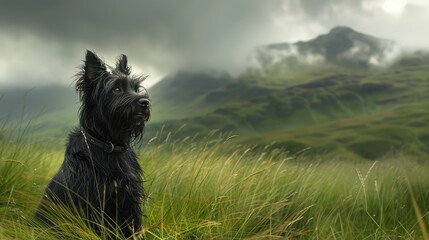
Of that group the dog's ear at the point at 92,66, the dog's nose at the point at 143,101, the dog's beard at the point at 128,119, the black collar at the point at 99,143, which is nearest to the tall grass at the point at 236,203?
the black collar at the point at 99,143

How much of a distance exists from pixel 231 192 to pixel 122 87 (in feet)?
6.88

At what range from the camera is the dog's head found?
411cm

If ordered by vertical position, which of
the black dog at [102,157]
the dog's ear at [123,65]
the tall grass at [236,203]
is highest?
Result: the dog's ear at [123,65]

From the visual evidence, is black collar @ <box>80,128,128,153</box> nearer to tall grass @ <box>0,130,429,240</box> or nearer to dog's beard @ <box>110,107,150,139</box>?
dog's beard @ <box>110,107,150,139</box>

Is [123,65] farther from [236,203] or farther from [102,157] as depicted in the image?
[236,203]

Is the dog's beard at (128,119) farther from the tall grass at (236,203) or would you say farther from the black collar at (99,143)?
the tall grass at (236,203)

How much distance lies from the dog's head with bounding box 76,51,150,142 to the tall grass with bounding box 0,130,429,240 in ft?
2.88

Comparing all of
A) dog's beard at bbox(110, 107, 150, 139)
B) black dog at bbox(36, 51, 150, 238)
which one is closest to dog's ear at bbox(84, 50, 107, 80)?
black dog at bbox(36, 51, 150, 238)

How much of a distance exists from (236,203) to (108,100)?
178cm

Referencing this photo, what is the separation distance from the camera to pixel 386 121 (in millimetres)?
173375

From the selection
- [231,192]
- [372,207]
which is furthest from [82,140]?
[372,207]

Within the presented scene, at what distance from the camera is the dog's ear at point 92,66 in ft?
13.8

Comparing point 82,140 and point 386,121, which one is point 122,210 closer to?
point 82,140

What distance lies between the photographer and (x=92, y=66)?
13.9 feet
